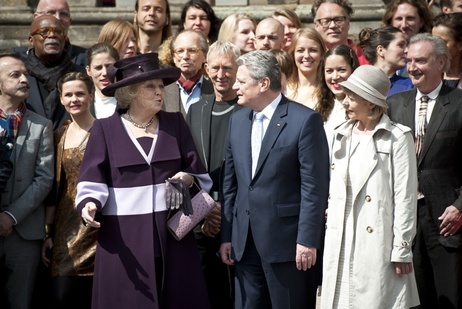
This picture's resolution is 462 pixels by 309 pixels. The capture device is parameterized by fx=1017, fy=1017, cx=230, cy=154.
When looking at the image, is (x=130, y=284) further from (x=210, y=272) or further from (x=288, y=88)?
(x=288, y=88)

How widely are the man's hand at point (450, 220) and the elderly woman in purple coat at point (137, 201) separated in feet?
6.00

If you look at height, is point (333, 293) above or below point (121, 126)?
below

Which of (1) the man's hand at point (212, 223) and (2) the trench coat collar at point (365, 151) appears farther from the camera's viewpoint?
(1) the man's hand at point (212, 223)

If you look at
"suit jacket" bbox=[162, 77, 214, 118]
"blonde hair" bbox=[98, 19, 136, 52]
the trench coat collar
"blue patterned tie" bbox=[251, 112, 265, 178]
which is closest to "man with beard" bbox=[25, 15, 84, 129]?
"blonde hair" bbox=[98, 19, 136, 52]

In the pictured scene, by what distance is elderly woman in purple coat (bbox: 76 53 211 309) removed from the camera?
272 inches

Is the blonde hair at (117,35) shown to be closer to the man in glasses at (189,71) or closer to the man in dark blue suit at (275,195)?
the man in glasses at (189,71)

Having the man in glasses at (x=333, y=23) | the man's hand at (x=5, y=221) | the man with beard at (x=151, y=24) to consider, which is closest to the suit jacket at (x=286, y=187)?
the man's hand at (x=5, y=221)

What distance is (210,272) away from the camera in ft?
26.5

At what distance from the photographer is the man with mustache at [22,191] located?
794 centimetres

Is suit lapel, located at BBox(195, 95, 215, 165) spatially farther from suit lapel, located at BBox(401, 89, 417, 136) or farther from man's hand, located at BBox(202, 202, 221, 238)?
suit lapel, located at BBox(401, 89, 417, 136)

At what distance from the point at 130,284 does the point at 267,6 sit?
6.22 metres

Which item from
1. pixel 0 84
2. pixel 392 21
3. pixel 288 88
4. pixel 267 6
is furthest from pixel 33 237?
pixel 267 6

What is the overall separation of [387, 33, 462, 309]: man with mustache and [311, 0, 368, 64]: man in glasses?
1.85m

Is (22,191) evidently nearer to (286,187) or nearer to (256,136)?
(256,136)
